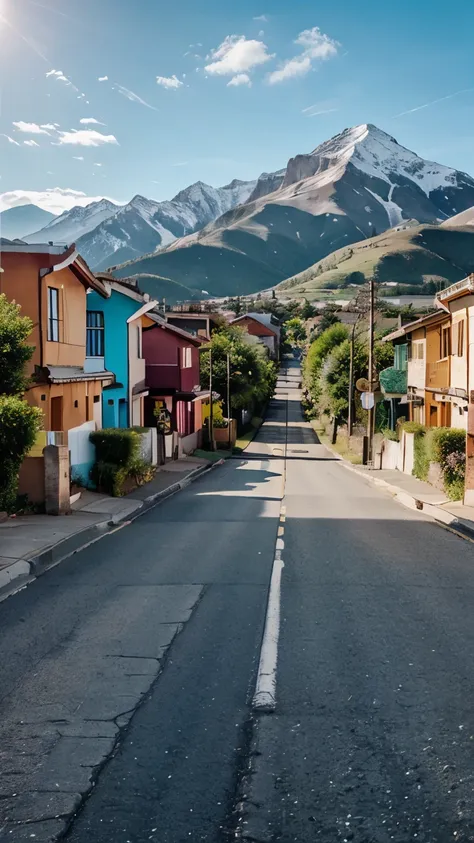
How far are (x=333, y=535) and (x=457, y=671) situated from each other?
9.84m

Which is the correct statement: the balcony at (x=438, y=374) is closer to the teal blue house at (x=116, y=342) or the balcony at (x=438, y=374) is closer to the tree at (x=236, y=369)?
the teal blue house at (x=116, y=342)

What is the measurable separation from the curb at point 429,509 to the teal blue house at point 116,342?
11.6 m

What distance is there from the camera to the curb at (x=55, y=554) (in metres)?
12.2

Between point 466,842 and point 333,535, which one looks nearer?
point 466,842

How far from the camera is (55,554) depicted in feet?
48.1

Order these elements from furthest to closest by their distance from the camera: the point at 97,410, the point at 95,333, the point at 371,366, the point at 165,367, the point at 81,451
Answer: the point at 165,367 < the point at 371,366 < the point at 95,333 < the point at 97,410 < the point at 81,451

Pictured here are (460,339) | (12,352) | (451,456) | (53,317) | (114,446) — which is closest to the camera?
(12,352)

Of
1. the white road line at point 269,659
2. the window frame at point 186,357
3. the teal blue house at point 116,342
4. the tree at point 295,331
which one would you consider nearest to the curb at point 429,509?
the white road line at point 269,659

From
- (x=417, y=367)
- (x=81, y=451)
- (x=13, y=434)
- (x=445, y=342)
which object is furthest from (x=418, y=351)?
(x=13, y=434)

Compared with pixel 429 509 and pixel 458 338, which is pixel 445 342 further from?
pixel 429 509

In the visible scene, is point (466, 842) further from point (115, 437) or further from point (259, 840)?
point (115, 437)

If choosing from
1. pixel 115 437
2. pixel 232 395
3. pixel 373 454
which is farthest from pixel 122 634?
pixel 232 395

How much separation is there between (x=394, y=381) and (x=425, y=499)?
20.3 meters

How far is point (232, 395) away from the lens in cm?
7338
